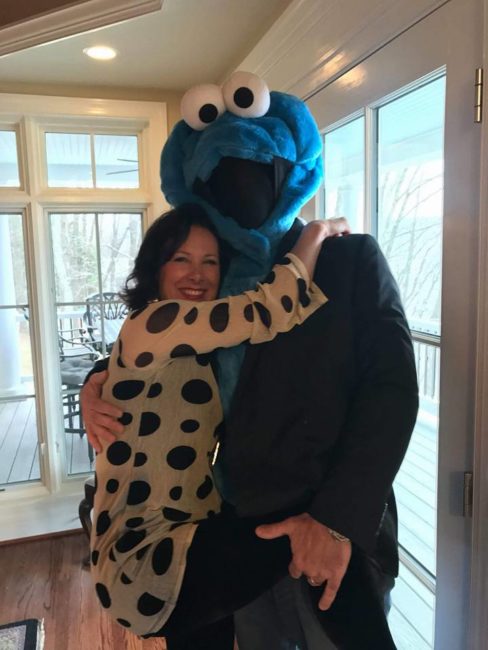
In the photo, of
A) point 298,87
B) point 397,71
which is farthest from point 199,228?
point 298,87

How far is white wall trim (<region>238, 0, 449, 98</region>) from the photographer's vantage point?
1.11 metres

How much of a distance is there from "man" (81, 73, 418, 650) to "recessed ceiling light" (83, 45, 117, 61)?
128 cm

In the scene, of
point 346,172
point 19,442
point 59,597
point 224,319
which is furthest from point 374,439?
point 19,442

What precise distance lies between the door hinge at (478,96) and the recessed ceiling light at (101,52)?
5.20 feet

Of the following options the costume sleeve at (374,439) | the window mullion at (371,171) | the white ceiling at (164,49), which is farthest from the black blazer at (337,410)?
the white ceiling at (164,49)

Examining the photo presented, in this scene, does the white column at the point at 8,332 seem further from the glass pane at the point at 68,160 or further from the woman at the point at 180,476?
the woman at the point at 180,476

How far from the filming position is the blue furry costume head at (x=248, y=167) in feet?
2.99

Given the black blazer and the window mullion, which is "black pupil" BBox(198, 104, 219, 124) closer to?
the black blazer

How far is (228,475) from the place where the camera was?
896mm

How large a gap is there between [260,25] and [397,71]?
2.94 ft

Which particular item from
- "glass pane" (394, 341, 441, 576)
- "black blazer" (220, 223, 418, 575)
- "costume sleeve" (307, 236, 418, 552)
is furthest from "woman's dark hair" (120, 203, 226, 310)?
"glass pane" (394, 341, 441, 576)

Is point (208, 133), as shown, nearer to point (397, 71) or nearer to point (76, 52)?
point (397, 71)

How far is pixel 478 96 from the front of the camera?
880 mm

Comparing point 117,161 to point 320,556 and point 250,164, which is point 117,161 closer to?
point 250,164
